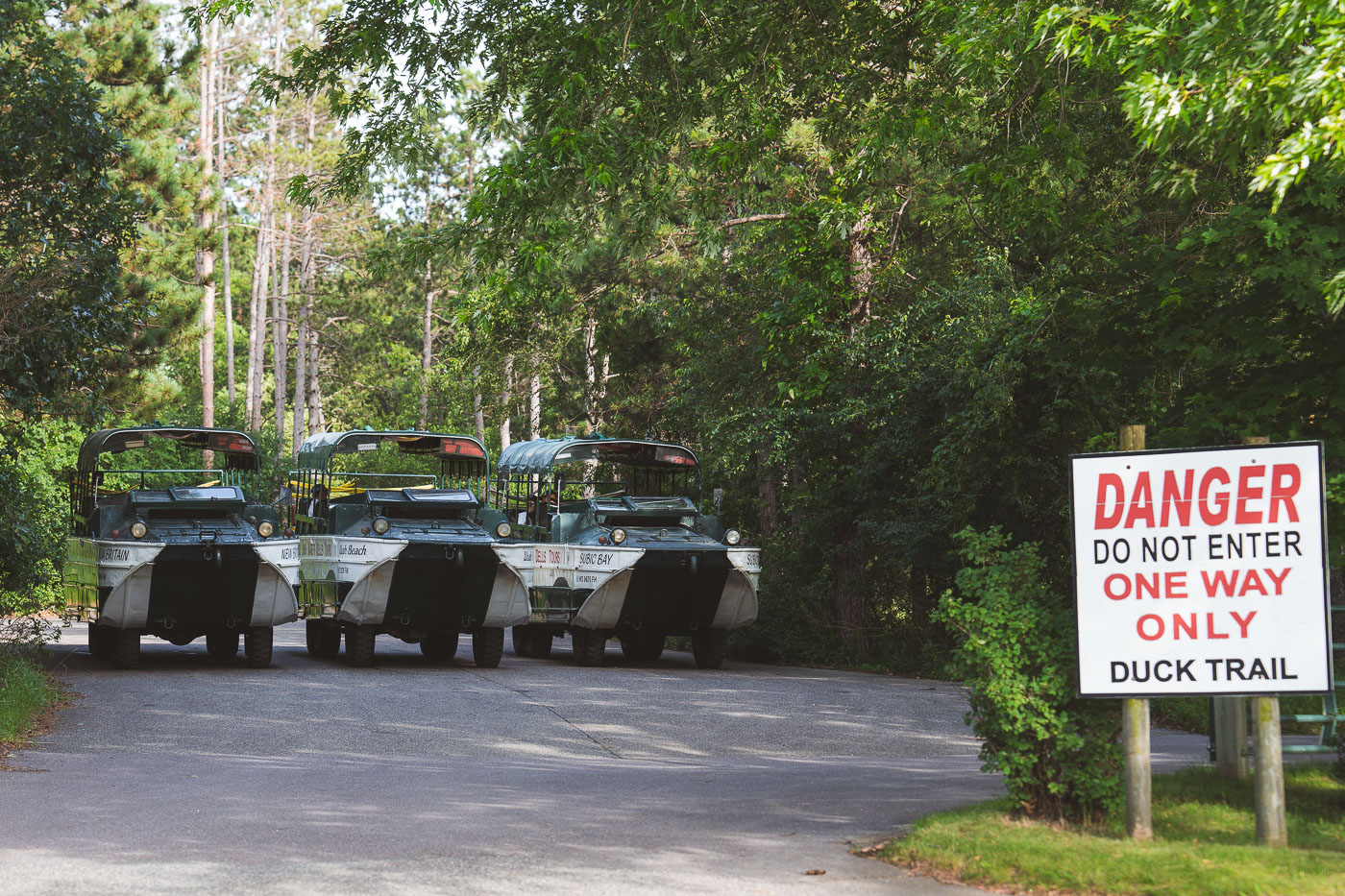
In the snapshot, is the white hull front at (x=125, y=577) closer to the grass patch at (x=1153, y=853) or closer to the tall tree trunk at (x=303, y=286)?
the grass patch at (x=1153, y=853)

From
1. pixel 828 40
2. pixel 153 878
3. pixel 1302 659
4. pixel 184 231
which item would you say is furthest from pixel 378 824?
pixel 184 231

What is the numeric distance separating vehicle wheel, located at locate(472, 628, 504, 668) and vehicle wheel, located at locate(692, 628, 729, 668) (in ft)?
9.30

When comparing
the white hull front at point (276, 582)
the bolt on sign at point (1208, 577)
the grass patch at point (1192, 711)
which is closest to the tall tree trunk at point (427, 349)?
the white hull front at point (276, 582)

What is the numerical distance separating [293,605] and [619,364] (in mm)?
16428

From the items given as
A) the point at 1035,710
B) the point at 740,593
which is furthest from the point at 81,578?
the point at 1035,710

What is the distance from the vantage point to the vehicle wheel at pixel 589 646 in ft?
66.1

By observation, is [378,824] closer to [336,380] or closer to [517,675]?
[517,675]

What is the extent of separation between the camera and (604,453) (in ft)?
70.4

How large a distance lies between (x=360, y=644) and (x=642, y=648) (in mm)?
4794

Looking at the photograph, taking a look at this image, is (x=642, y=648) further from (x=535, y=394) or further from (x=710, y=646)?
(x=535, y=394)

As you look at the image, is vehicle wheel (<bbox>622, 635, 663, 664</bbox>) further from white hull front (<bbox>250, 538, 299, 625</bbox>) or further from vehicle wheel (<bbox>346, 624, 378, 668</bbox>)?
white hull front (<bbox>250, 538, 299, 625</bbox>)

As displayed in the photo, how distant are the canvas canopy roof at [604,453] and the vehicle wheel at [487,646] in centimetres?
281

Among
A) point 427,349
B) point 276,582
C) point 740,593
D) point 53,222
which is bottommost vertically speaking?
point 740,593

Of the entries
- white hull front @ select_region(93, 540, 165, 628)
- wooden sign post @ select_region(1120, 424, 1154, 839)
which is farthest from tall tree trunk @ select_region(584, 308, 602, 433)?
wooden sign post @ select_region(1120, 424, 1154, 839)
